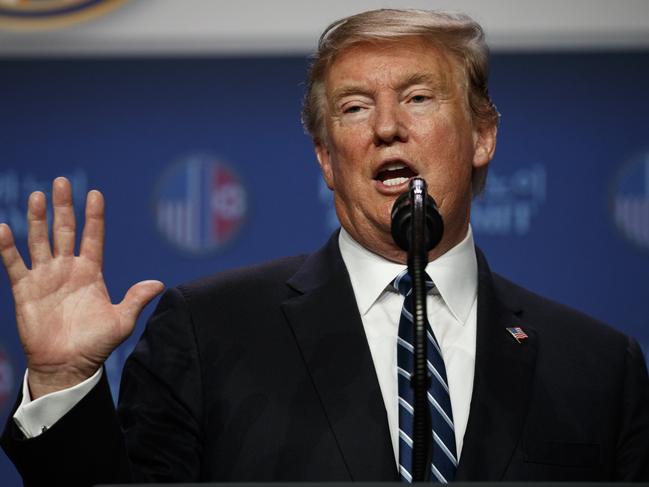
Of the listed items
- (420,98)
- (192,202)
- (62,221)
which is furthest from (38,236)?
(192,202)

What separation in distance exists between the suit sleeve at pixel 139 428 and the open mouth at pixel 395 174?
0.43m

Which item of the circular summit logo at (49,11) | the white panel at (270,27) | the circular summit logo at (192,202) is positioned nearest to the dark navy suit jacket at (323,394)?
the circular summit logo at (192,202)

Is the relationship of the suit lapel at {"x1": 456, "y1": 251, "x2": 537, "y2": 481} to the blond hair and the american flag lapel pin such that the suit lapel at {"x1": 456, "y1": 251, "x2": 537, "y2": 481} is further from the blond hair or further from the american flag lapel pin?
the blond hair

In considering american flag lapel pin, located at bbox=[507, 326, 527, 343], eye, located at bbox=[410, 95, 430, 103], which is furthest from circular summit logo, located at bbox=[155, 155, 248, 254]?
american flag lapel pin, located at bbox=[507, 326, 527, 343]

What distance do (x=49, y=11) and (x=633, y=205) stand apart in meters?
1.70

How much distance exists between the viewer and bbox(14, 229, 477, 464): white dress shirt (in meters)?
1.88

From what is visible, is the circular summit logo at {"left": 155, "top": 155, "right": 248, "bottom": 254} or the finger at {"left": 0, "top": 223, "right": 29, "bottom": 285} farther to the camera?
the circular summit logo at {"left": 155, "top": 155, "right": 248, "bottom": 254}

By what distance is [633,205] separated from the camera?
3.05 metres

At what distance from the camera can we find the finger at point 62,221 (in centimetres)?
167

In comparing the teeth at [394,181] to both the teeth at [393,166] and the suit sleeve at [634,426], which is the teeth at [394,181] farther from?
the suit sleeve at [634,426]

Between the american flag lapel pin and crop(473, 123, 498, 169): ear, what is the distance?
376 mm

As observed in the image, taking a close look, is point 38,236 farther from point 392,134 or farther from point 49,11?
point 49,11

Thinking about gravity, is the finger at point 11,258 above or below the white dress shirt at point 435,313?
above

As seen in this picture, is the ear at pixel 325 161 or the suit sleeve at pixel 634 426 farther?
the ear at pixel 325 161
